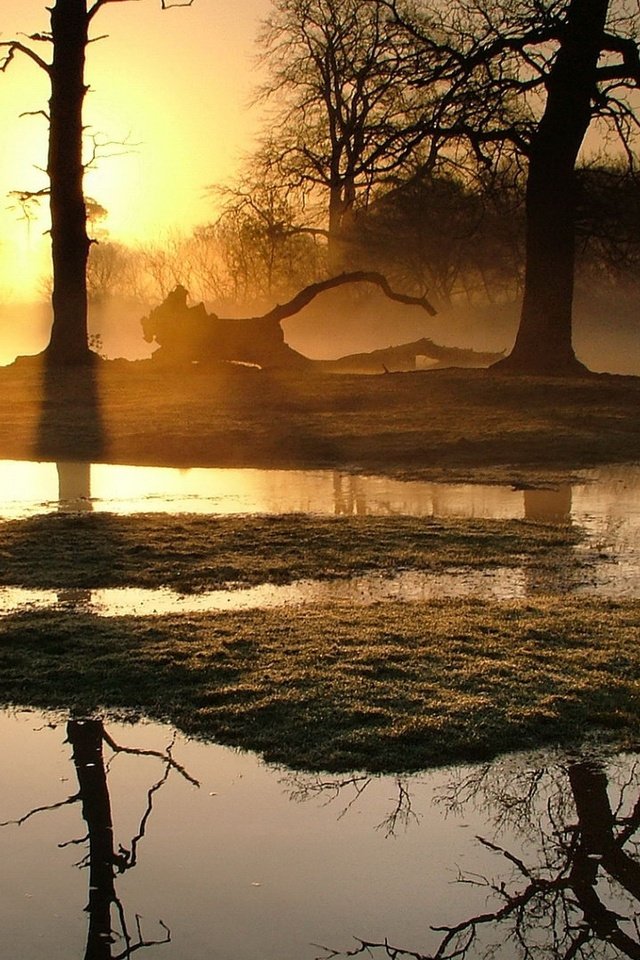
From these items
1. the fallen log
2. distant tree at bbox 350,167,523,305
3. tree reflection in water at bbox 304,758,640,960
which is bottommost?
tree reflection in water at bbox 304,758,640,960

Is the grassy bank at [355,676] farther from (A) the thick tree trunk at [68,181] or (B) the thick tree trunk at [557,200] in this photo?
(A) the thick tree trunk at [68,181]

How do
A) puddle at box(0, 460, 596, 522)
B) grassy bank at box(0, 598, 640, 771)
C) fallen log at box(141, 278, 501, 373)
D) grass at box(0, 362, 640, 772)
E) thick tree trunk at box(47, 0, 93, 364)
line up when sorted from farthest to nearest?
fallen log at box(141, 278, 501, 373) → thick tree trunk at box(47, 0, 93, 364) → puddle at box(0, 460, 596, 522) → grass at box(0, 362, 640, 772) → grassy bank at box(0, 598, 640, 771)

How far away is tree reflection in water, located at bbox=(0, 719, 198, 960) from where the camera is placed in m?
→ 3.55

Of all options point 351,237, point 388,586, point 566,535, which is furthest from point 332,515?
point 351,237

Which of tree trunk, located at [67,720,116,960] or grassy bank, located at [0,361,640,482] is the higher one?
grassy bank, located at [0,361,640,482]

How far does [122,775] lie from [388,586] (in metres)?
3.29

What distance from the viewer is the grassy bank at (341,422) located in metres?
15.0

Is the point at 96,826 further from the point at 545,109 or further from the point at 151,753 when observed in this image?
the point at 545,109

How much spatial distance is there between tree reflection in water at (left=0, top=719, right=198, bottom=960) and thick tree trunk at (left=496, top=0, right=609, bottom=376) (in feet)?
60.9

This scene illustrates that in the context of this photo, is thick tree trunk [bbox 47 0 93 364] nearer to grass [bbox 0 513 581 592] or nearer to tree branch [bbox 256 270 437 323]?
tree branch [bbox 256 270 437 323]

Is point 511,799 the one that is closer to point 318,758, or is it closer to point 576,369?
point 318,758

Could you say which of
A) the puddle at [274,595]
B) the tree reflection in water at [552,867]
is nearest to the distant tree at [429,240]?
the puddle at [274,595]

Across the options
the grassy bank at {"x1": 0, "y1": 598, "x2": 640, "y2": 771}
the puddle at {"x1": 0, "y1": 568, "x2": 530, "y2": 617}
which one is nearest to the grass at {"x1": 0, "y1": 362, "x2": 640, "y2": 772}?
the grassy bank at {"x1": 0, "y1": 598, "x2": 640, "y2": 771}

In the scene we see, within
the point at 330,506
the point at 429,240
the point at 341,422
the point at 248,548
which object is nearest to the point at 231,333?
the point at 341,422
